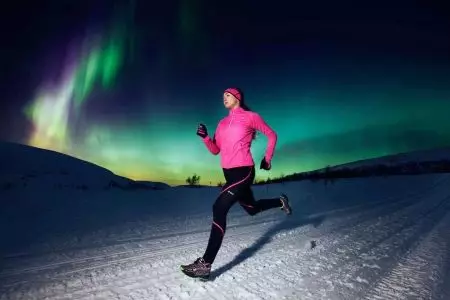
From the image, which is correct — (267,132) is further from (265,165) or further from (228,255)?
(228,255)

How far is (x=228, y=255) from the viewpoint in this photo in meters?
4.54

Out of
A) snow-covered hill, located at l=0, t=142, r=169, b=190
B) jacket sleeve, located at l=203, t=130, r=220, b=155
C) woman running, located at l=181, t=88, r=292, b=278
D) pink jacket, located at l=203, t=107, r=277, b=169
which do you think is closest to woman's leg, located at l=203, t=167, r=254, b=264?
woman running, located at l=181, t=88, r=292, b=278

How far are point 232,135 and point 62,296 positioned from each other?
2125 mm

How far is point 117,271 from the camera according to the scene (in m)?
3.70

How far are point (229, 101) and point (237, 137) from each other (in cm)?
41

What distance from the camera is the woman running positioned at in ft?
12.0

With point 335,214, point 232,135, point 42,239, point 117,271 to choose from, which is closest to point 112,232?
point 42,239

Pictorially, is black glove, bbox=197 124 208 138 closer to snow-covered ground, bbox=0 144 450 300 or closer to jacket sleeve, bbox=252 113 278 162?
jacket sleeve, bbox=252 113 278 162

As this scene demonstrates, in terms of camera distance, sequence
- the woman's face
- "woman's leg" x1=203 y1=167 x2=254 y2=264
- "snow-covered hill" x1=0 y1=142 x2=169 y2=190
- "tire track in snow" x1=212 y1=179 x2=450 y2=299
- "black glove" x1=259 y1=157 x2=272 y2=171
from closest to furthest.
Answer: "tire track in snow" x1=212 y1=179 x2=450 y2=299
"woman's leg" x1=203 y1=167 x2=254 y2=264
the woman's face
"black glove" x1=259 y1=157 x2=272 y2=171
"snow-covered hill" x1=0 y1=142 x2=169 y2=190

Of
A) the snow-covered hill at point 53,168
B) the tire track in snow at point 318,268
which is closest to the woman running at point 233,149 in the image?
the tire track in snow at point 318,268

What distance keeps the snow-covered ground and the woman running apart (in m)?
0.55

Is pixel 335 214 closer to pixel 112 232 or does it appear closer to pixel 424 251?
pixel 424 251

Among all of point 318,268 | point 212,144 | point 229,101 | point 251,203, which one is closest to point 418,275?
point 318,268

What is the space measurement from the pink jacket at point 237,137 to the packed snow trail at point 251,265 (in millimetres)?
1174
